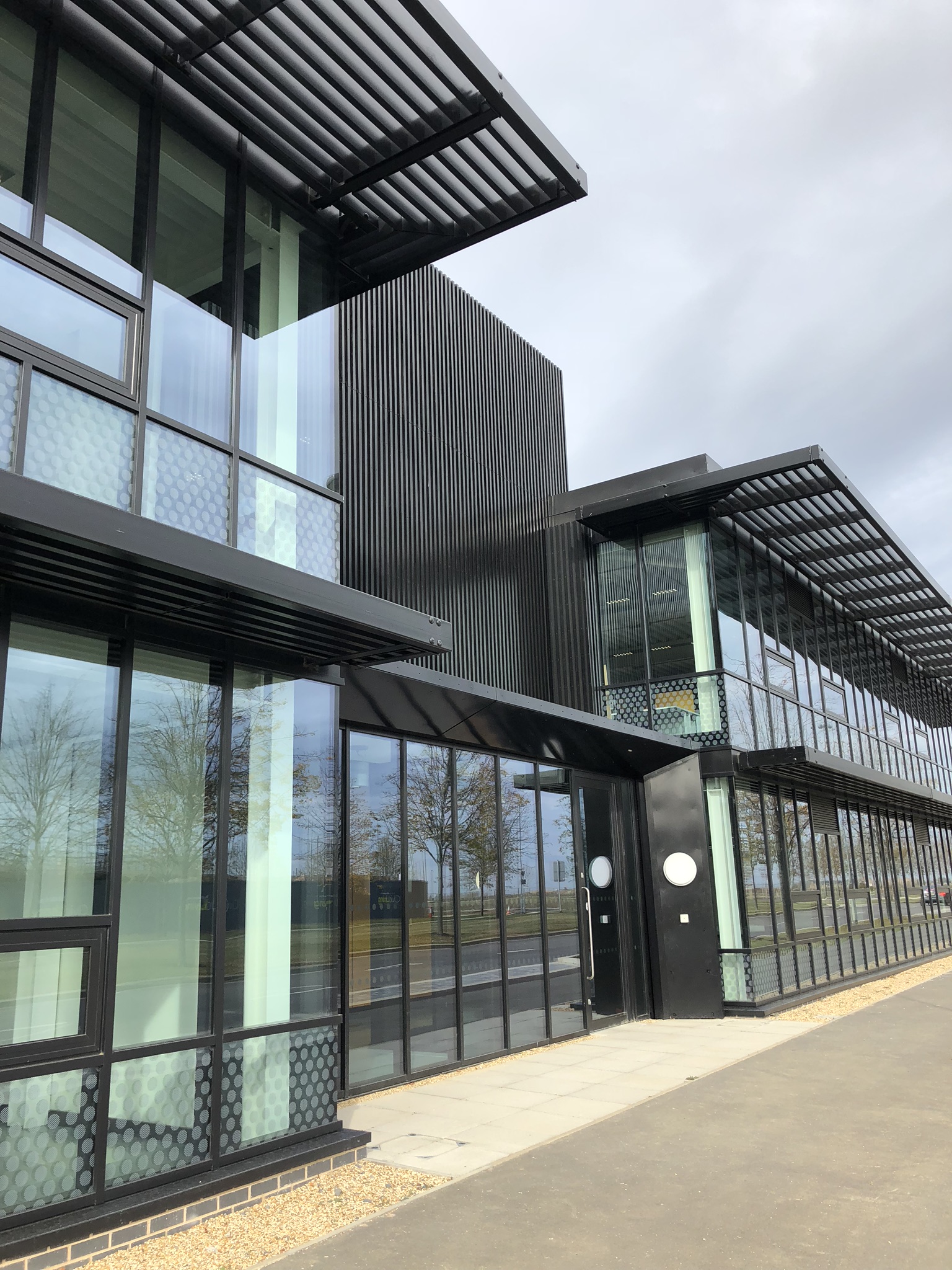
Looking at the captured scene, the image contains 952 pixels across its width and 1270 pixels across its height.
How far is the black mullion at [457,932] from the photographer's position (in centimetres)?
888

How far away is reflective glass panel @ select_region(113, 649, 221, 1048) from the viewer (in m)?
4.81

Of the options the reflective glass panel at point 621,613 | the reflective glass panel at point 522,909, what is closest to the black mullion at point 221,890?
the reflective glass panel at point 522,909

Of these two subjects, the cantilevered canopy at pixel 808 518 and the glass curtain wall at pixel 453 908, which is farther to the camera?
the cantilevered canopy at pixel 808 518

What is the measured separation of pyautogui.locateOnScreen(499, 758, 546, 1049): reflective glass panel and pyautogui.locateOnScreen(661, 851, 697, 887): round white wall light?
2.43 meters

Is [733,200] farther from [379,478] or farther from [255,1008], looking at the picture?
[255,1008]

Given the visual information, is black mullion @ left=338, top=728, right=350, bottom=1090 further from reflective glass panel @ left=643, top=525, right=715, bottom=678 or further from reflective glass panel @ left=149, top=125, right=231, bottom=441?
reflective glass panel @ left=643, top=525, right=715, bottom=678

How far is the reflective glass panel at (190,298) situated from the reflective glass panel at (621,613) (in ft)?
28.4

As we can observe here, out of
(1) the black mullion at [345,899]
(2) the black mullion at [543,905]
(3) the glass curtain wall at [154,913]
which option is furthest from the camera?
(2) the black mullion at [543,905]

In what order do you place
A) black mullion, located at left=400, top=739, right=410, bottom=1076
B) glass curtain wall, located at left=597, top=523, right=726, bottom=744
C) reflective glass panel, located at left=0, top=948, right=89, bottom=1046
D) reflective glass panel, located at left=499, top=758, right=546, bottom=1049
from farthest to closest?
glass curtain wall, located at left=597, top=523, right=726, bottom=744, reflective glass panel, located at left=499, top=758, right=546, bottom=1049, black mullion, located at left=400, top=739, right=410, bottom=1076, reflective glass panel, located at left=0, top=948, right=89, bottom=1046

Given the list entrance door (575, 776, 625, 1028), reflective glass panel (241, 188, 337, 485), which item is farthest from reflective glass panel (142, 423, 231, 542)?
entrance door (575, 776, 625, 1028)

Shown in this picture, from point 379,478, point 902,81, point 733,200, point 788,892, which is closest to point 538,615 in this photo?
point 379,478

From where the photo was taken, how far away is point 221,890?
532 cm

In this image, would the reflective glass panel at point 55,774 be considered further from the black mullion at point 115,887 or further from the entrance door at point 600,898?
A: the entrance door at point 600,898

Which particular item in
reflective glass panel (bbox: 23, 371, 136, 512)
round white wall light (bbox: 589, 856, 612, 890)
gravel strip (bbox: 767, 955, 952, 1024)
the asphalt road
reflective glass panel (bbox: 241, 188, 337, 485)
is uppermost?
→ reflective glass panel (bbox: 241, 188, 337, 485)
